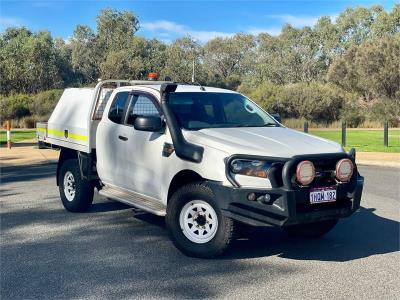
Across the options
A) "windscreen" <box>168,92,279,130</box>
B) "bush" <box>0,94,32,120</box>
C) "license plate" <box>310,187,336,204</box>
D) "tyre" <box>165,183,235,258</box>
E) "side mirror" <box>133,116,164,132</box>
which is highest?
"bush" <box>0,94,32,120</box>

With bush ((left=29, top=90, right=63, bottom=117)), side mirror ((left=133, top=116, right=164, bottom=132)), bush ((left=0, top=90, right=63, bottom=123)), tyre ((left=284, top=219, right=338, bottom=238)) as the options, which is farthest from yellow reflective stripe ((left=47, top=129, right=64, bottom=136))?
bush ((left=29, top=90, right=63, bottom=117))

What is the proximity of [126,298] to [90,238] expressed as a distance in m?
2.11

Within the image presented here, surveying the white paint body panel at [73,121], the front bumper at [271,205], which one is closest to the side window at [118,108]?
the white paint body panel at [73,121]

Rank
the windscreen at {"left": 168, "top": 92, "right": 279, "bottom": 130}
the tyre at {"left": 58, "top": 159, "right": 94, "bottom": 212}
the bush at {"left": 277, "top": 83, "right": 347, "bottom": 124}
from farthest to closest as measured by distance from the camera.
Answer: the bush at {"left": 277, "top": 83, "right": 347, "bottom": 124} → the tyre at {"left": 58, "top": 159, "right": 94, "bottom": 212} → the windscreen at {"left": 168, "top": 92, "right": 279, "bottom": 130}

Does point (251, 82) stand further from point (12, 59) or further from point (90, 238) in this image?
point (90, 238)

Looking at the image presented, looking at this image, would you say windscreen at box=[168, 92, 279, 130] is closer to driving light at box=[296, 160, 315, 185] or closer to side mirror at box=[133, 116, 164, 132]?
side mirror at box=[133, 116, 164, 132]

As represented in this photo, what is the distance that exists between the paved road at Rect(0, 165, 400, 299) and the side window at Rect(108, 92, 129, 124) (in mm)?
1465

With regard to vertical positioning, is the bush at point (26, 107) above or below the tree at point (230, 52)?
below

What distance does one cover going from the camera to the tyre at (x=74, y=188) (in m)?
7.64

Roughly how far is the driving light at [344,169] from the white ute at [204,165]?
0.01 m

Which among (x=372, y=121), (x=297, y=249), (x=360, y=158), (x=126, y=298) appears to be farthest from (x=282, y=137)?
(x=372, y=121)

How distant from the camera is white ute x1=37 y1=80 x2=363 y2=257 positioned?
5.05m

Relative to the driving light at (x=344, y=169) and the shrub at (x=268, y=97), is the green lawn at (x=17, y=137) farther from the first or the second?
the shrub at (x=268, y=97)

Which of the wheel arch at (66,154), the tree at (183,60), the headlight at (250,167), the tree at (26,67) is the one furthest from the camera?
the tree at (183,60)
